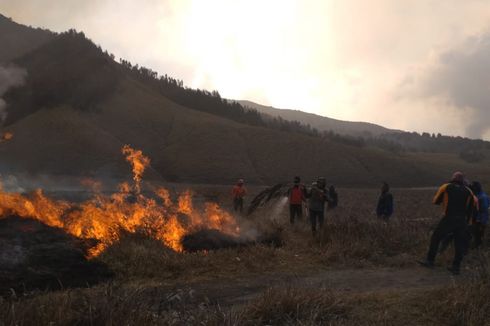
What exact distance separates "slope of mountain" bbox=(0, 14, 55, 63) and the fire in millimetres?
67108

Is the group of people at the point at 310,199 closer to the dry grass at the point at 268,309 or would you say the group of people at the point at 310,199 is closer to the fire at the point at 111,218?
the fire at the point at 111,218

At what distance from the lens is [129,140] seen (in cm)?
6619

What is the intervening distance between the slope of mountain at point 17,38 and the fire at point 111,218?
2642 inches

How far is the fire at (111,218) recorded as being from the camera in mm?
10008

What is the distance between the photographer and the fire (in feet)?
32.8

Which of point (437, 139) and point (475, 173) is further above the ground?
point (437, 139)

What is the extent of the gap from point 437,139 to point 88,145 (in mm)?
161678

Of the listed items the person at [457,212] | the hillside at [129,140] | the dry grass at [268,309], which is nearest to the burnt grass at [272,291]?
the dry grass at [268,309]

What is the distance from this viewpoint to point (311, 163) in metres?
70.1

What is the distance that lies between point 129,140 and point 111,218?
56.7 m

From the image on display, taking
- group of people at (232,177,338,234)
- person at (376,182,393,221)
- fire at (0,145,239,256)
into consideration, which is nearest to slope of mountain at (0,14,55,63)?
group of people at (232,177,338,234)

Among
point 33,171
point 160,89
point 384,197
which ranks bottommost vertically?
point 33,171

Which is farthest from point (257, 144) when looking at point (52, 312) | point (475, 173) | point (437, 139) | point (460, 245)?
point (437, 139)

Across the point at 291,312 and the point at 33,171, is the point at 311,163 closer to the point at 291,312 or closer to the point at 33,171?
the point at 33,171
